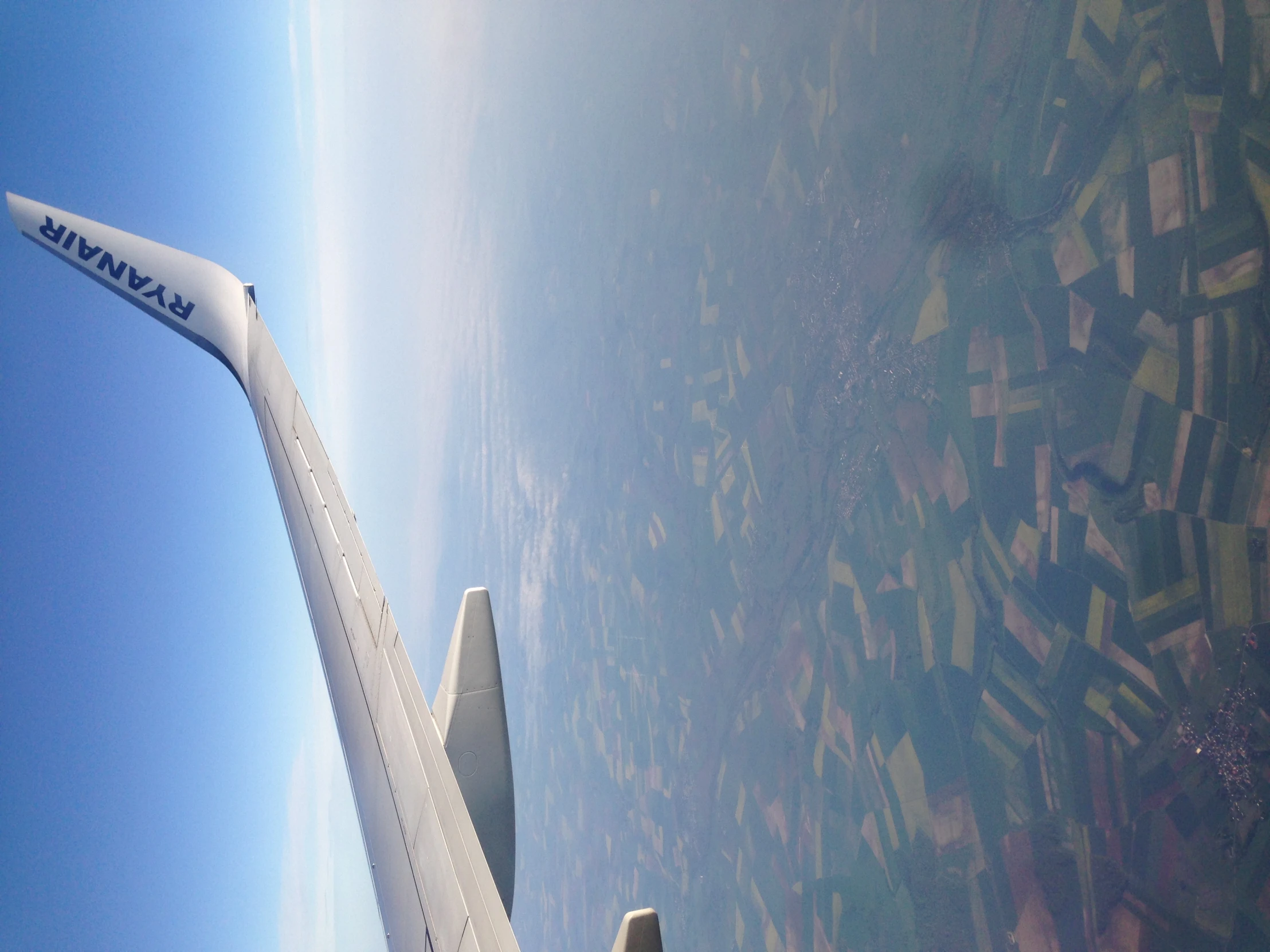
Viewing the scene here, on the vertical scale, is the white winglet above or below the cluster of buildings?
above

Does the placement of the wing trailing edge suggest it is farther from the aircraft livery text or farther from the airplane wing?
the aircraft livery text

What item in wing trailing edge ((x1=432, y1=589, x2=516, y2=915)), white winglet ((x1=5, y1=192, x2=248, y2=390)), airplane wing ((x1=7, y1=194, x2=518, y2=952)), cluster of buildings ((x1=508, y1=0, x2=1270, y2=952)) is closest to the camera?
cluster of buildings ((x1=508, y1=0, x2=1270, y2=952))

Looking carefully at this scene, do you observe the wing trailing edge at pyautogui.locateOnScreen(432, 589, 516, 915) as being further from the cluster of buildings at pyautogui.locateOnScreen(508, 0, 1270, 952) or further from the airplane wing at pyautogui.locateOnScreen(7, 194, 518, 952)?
the cluster of buildings at pyautogui.locateOnScreen(508, 0, 1270, 952)

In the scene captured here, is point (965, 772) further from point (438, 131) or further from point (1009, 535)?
point (438, 131)

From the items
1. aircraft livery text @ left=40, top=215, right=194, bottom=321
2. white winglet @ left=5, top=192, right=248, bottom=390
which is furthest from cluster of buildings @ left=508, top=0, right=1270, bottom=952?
aircraft livery text @ left=40, top=215, right=194, bottom=321


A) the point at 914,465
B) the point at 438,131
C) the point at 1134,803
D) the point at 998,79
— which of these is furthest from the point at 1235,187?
the point at 438,131

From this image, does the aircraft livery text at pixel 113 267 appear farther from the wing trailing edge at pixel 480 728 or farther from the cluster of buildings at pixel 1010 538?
the cluster of buildings at pixel 1010 538

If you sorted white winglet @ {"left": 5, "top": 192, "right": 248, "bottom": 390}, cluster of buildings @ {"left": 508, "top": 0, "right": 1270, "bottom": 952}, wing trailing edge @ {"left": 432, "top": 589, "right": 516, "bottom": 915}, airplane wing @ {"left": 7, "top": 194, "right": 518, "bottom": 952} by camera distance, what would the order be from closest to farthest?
cluster of buildings @ {"left": 508, "top": 0, "right": 1270, "bottom": 952} → airplane wing @ {"left": 7, "top": 194, "right": 518, "bottom": 952} → wing trailing edge @ {"left": 432, "top": 589, "right": 516, "bottom": 915} → white winglet @ {"left": 5, "top": 192, "right": 248, "bottom": 390}

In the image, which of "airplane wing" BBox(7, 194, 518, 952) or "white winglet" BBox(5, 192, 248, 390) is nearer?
"airplane wing" BBox(7, 194, 518, 952)

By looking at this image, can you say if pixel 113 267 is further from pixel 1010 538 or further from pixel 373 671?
pixel 1010 538
